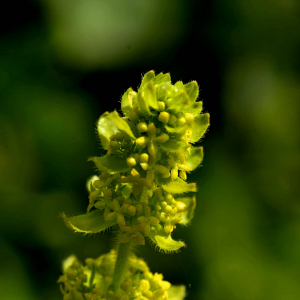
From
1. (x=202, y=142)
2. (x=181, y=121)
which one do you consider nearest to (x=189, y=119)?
(x=181, y=121)

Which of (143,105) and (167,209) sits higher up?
(143,105)

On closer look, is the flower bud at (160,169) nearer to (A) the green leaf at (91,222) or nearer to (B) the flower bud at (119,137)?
(B) the flower bud at (119,137)

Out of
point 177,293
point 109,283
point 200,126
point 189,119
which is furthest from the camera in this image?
→ point 177,293

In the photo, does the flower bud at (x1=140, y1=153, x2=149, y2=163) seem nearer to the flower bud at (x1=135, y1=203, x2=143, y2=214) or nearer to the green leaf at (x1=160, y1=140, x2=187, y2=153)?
the green leaf at (x1=160, y1=140, x2=187, y2=153)

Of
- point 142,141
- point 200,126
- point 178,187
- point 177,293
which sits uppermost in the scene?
point 200,126

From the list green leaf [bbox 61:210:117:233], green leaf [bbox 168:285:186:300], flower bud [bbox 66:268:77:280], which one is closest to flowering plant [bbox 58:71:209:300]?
green leaf [bbox 61:210:117:233]

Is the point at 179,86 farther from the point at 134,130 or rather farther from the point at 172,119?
the point at 134,130

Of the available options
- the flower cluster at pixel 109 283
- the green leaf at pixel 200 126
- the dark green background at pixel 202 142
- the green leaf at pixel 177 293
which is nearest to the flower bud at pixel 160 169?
the green leaf at pixel 200 126

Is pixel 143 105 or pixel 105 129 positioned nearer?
pixel 143 105
